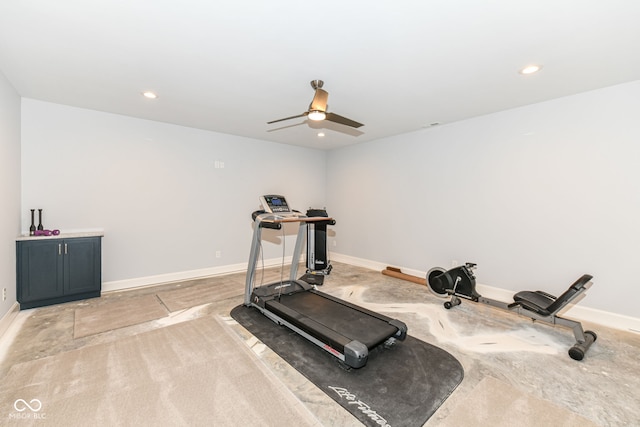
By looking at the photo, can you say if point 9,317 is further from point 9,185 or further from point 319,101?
point 319,101

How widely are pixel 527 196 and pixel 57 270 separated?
6.21 meters

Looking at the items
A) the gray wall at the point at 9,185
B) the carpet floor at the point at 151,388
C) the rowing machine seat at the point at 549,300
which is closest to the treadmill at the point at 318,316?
the carpet floor at the point at 151,388

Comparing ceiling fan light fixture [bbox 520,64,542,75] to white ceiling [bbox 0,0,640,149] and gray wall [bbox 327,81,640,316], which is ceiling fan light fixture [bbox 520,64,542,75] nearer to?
white ceiling [bbox 0,0,640,149]

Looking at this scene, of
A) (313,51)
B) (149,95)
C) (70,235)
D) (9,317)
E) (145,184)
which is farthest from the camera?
(145,184)

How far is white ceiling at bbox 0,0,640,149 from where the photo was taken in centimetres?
188

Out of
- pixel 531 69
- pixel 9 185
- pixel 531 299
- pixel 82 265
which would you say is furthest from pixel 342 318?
pixel 9 185

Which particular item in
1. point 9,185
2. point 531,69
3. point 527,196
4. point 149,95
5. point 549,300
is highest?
point 531,69

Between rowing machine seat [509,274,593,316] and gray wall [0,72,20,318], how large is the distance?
5555 millimetres

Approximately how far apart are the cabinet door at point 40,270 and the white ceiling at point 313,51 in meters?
1.88

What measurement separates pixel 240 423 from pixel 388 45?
9.75ft

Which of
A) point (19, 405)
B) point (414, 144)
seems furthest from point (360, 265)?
point (19, 405)

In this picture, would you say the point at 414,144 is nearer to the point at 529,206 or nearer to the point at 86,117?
the point at 529,206

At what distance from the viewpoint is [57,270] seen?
137 inches

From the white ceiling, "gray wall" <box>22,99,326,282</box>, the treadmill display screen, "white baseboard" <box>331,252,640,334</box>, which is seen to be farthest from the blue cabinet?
"white baseboard" <box>331,252,640,334</box>
